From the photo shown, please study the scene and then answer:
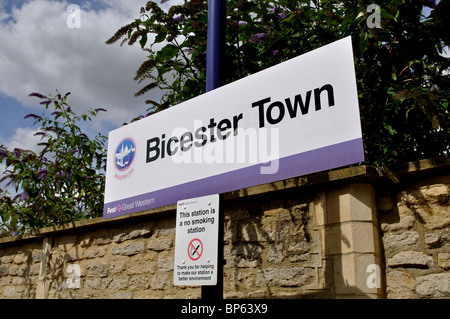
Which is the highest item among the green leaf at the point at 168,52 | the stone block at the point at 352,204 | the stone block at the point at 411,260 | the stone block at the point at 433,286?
the green leaf at the point at 168,52

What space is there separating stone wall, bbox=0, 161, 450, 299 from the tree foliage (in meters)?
0.46

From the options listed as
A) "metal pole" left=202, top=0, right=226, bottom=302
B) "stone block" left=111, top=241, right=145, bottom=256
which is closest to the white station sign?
"metal pole" left=202, top=0, right=226, bottom=302

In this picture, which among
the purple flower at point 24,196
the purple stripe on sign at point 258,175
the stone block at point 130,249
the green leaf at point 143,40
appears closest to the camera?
the purple stripe on sign at point 258,175

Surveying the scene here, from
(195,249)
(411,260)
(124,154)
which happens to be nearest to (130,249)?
(124,154)

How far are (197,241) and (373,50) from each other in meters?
2.19

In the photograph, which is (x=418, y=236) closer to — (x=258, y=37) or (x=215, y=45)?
(x=215, y=45)

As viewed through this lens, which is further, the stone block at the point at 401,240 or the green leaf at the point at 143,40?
the green leaf at the point at 143,40

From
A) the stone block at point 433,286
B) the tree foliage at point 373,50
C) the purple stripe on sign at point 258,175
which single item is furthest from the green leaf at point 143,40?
the stone block at point 433,286

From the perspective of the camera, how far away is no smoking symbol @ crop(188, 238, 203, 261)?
2.38 metres

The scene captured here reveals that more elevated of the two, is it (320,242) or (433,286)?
(320,242)

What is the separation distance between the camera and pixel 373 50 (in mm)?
3611

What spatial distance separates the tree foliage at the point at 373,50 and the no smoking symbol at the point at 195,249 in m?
1.53

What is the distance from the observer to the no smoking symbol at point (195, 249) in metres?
2.38

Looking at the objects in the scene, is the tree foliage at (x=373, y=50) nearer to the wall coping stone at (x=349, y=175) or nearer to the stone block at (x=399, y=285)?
the wall coping stone at (x=349, y=175)
